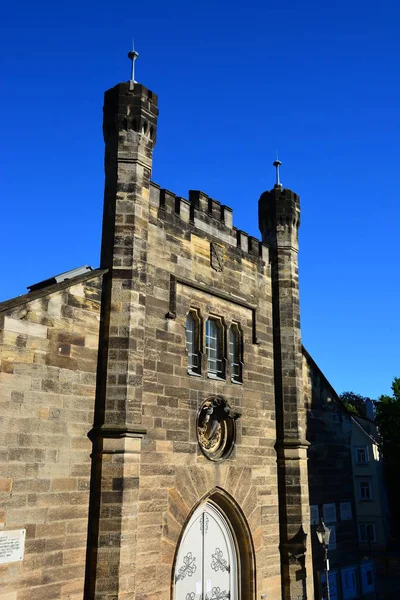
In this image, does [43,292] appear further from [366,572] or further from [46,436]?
[366,572]

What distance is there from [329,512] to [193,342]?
7356 mm

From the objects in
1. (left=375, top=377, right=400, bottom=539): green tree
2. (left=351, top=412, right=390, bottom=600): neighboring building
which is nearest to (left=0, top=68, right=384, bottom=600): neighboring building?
(left=351, top=412, right=390, bottom=600): neighboring building

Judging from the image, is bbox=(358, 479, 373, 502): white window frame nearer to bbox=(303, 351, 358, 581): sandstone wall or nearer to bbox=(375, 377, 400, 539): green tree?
bbox=(375, 377, 400, 539): green tree

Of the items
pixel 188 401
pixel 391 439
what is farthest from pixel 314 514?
pixel 391 439

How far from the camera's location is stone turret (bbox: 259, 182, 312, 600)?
544 inches

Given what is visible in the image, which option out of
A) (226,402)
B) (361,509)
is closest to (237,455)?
(226,402)

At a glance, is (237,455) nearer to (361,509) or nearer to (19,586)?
(19,586)

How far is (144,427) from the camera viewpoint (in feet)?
36.0

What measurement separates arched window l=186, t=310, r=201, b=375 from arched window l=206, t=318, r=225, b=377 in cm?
46

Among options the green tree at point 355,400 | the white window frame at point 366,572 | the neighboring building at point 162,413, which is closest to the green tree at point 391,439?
the green tree at point 355,400

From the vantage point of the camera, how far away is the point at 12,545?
8836mm

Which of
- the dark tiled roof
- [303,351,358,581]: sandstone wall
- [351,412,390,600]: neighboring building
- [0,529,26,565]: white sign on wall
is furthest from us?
[351,412,390,600]: neighboring building

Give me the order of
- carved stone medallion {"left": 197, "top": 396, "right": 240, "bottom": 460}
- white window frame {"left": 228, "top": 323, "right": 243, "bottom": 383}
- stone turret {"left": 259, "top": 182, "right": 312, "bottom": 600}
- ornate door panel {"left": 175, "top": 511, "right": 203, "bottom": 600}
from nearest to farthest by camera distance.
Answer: ornate door panel {"left": 175, "top": 511, "right": 203, "bottom": 600}, carved stone medallion {"left": 197, "top": 396, "right": 240, "bottom": 460}, stone turret {"left": 259, "top": 182, "right": 312, "bottom": 600}, white window frame {"left": 228, "top": 323, "right": 243, "bottom": 383}

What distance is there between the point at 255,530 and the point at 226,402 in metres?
3.30
